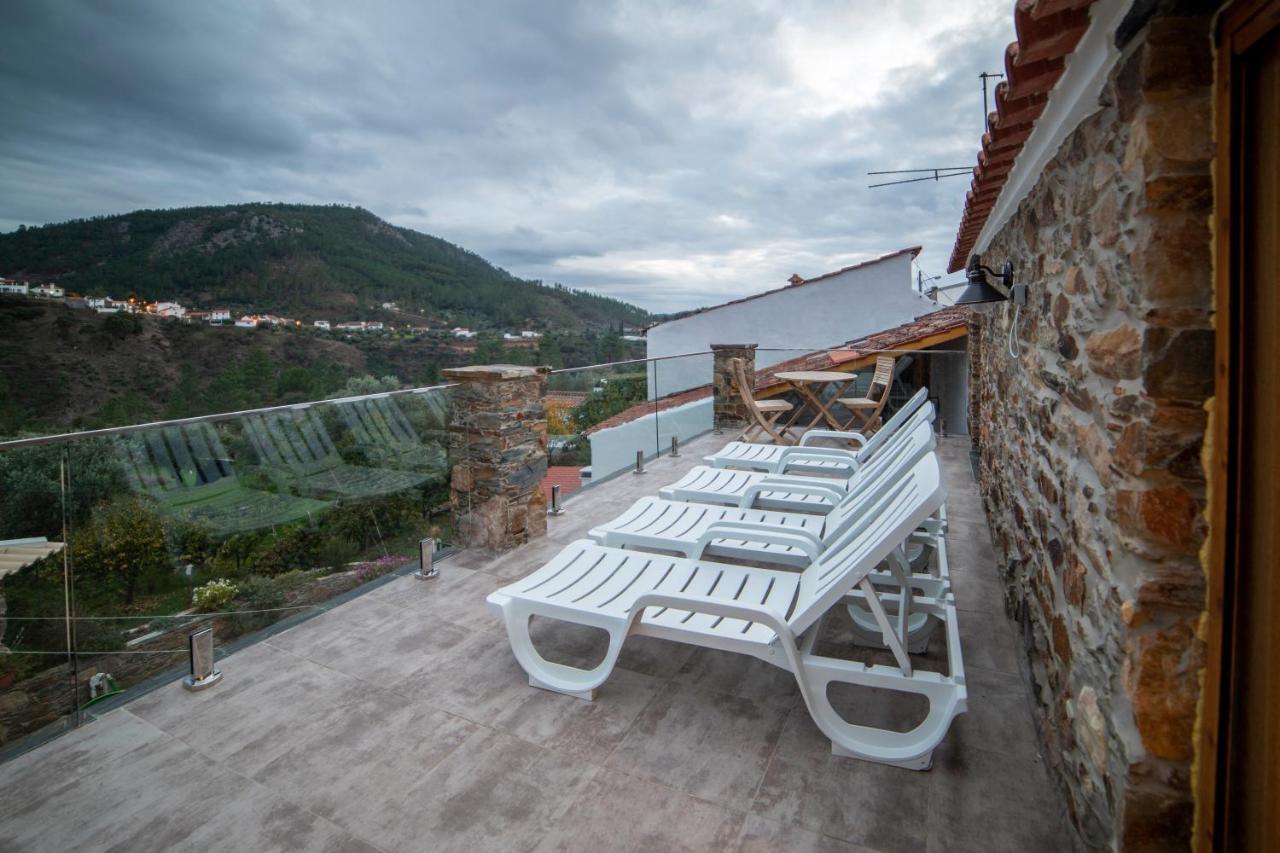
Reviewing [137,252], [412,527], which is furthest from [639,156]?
[137,252]

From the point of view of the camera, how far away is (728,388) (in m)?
8.01

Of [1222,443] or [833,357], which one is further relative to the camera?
[833,357]

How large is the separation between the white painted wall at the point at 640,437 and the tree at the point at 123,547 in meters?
3.35

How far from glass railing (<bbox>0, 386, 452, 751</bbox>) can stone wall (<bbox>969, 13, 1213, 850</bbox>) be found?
3127 millimetres

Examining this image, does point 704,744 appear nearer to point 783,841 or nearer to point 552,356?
point 783,841

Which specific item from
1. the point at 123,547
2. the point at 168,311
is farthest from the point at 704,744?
the point at 168,311

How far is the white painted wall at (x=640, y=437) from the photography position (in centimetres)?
571

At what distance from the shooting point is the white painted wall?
18.7 feet

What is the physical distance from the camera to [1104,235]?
4.61 feet

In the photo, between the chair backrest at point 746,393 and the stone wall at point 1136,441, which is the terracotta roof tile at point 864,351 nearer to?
the chair backrest at point 746,393

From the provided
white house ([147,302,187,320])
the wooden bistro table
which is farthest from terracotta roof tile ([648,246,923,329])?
white house ([147,302,187,320])

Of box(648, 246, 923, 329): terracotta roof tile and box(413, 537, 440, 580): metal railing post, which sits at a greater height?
box(648, 246, 923, 329): terracotta roof tile

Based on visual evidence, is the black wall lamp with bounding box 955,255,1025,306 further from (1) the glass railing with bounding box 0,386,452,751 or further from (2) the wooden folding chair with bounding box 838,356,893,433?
(2) the wooden folding chair with bounding box 838,356,893,433

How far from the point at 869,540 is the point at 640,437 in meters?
4.09
